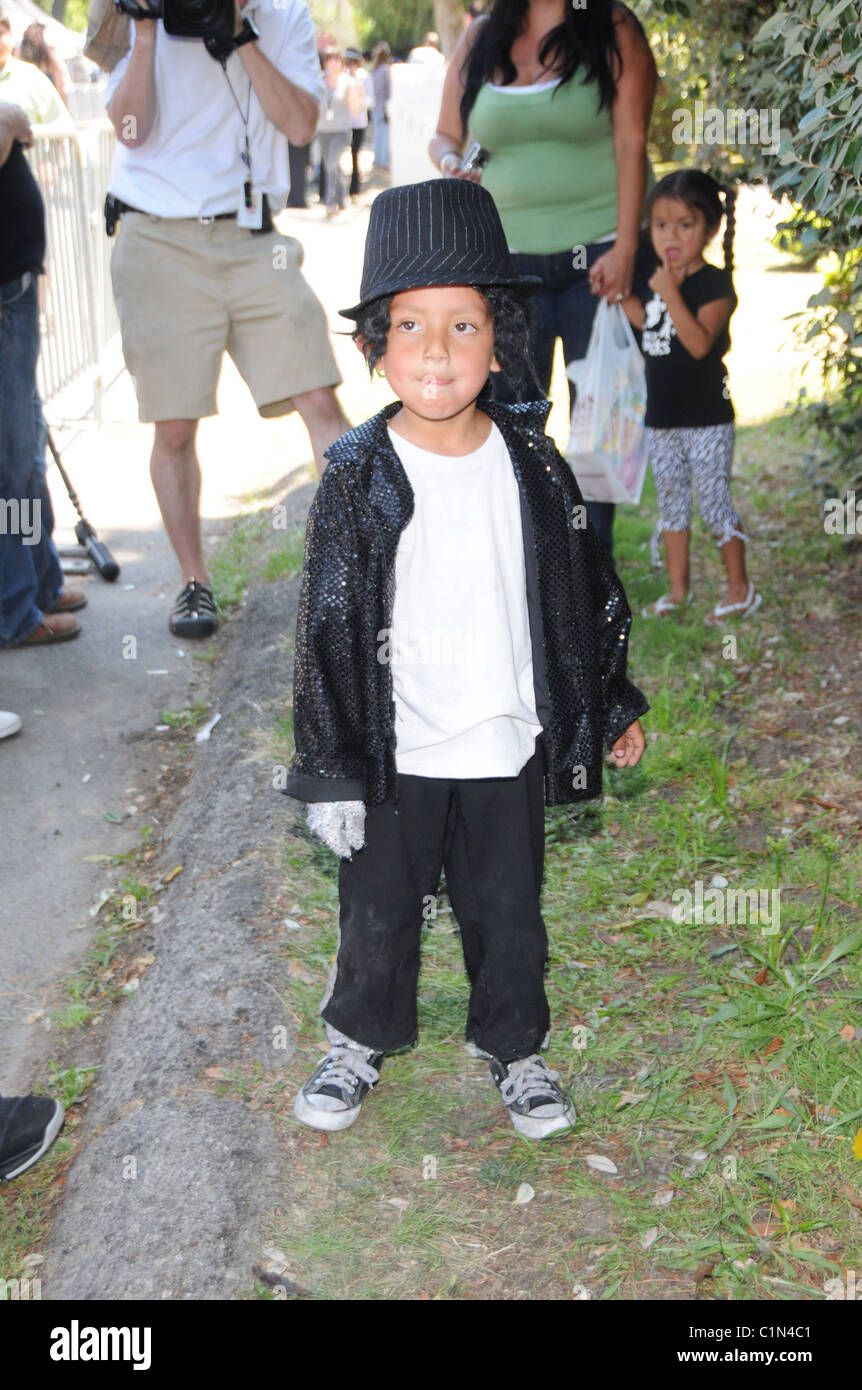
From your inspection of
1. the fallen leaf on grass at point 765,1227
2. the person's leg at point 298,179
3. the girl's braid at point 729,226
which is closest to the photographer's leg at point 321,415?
the girl's braid at point 729,226

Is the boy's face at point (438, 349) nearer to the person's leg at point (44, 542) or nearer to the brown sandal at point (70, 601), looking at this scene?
the person's leg at point (44, 542)

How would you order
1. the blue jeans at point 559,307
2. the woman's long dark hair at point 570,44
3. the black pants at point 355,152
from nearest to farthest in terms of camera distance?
the woman's long dark hair at point 570,44
the blue jeans at point 559,307
the black pants at point 355,152

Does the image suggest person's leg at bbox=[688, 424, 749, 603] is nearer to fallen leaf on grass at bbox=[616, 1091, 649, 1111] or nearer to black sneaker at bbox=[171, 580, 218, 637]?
black sneaker at bbox=[171, 580, 218, 637]

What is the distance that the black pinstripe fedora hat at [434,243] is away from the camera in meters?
2.32

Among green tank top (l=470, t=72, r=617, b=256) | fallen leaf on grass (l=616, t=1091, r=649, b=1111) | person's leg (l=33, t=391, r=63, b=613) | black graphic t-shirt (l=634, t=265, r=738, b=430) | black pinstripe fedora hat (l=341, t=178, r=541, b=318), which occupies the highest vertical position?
green tank top (l=470, t=72, r=617, b=256)

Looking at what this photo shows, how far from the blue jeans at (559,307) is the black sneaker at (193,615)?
1439mm

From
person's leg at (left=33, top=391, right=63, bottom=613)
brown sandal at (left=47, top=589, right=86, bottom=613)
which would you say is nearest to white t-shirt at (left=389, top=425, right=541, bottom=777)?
person's leg at (left=33, top=391, right=63, bottom=613)

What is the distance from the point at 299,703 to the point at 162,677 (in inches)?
108

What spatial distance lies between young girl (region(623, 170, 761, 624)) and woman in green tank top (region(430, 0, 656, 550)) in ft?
1.06

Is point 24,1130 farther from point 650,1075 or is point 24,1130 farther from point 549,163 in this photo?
point 549,163

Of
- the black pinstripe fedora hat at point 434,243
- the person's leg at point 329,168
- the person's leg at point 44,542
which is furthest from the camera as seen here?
the person's leg at point 329,168

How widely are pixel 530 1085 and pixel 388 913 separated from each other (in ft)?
1.60

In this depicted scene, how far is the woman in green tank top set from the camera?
168 inches

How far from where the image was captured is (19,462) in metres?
4.77
